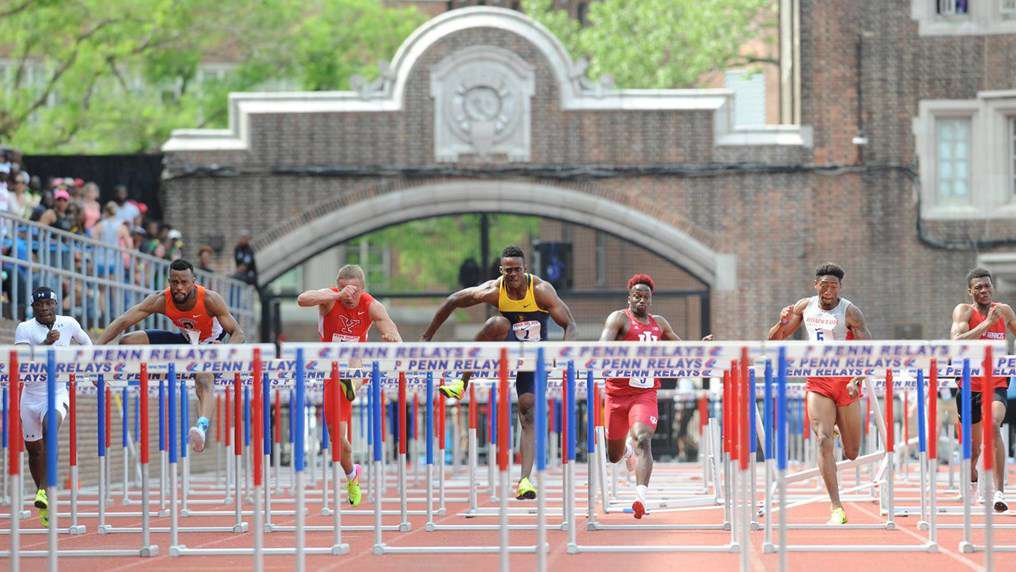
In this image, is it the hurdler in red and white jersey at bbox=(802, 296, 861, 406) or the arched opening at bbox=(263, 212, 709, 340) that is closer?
the hurdler in red and white jersey at bbox=(802, 296, 861, 406)

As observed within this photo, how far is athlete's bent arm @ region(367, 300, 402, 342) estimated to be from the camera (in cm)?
1503

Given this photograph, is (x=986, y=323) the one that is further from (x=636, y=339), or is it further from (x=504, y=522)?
(x=504, y=522)

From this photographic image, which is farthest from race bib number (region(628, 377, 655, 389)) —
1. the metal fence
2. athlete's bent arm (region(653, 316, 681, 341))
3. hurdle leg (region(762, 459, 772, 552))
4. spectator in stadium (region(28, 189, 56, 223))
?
spectator in stadium (region(28, 189, 56, 223))

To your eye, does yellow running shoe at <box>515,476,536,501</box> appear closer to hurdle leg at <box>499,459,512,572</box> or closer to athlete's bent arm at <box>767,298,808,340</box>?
athlete's bent arm at <box>767,298,808,340</box>

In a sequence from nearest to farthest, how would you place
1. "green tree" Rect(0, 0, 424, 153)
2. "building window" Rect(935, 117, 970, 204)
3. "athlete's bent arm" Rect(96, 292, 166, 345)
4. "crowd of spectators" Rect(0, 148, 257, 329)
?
1. "athlete's bent arm" Rect(96, 292, 166, 345)
2. "crowd of spectators" Rect(0, 148, 257, 329)
3. "building window" Rect(935, 117, 970, 204)
4. "green tree" Rect(0, 0, 424, 153)

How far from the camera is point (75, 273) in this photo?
24.5 meters

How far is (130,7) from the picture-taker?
47.0m

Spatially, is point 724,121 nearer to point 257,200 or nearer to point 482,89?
point 482,89

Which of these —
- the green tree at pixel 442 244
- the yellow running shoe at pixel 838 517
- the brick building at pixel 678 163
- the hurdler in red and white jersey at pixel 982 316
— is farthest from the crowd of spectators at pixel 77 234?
the hurdler in red and white jersey at pixel 982 316

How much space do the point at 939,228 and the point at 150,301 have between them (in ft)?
73.1

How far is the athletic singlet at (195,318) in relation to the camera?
15.6 metres

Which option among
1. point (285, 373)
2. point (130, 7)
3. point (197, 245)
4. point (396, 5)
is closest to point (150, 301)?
point (285, 373)

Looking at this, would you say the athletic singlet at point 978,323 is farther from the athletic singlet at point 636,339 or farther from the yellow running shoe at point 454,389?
the yellow running shoe at point 454,389

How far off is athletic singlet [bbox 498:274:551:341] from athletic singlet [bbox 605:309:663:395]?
713mm
